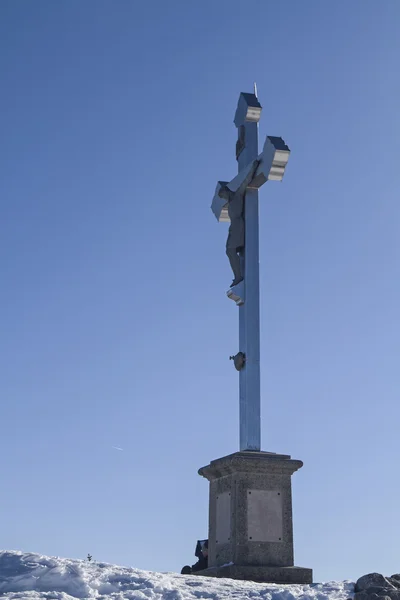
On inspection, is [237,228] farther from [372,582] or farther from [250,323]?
[372,582]

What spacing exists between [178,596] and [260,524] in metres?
3.07

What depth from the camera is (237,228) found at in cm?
1217

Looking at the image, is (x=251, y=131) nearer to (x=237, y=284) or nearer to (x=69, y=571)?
(x=237, y=284)

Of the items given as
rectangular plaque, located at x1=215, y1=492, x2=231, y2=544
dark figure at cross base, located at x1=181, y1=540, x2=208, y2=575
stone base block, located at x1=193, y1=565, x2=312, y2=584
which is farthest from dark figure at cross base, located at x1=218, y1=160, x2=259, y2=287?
stone base block, located at x1=193, y1=565, x2=312, y2=584

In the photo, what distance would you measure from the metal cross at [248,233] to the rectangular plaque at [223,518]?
71cm

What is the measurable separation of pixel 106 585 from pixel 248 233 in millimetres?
6185

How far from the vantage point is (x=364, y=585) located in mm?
8203

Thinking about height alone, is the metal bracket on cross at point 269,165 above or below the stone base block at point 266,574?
above

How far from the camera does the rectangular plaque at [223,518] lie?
33.8 feet

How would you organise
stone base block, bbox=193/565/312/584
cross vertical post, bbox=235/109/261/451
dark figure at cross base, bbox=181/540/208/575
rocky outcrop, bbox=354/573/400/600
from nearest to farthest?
1. rocky outcrop, bbox=354/573/400/600
2. stone base block, bbox=193/565/312/584
3. cross vertical post, bbox=235/109/261/451
4. dark figure at cross base, bbox=181/540/208/575

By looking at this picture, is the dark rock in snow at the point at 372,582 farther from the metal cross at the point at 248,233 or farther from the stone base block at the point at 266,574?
the metal cross at the point at 248,233

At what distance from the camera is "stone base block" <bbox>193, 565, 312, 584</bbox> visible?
962 centimetres

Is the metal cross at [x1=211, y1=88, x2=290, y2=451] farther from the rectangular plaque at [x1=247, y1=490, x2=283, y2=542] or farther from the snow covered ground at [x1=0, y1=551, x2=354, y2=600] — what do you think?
the snow covered ground at [x1=0, y1=551, x2=354, y2=600]

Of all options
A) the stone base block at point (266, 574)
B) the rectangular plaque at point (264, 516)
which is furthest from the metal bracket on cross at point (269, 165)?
the stone base block at point (266, 574)
